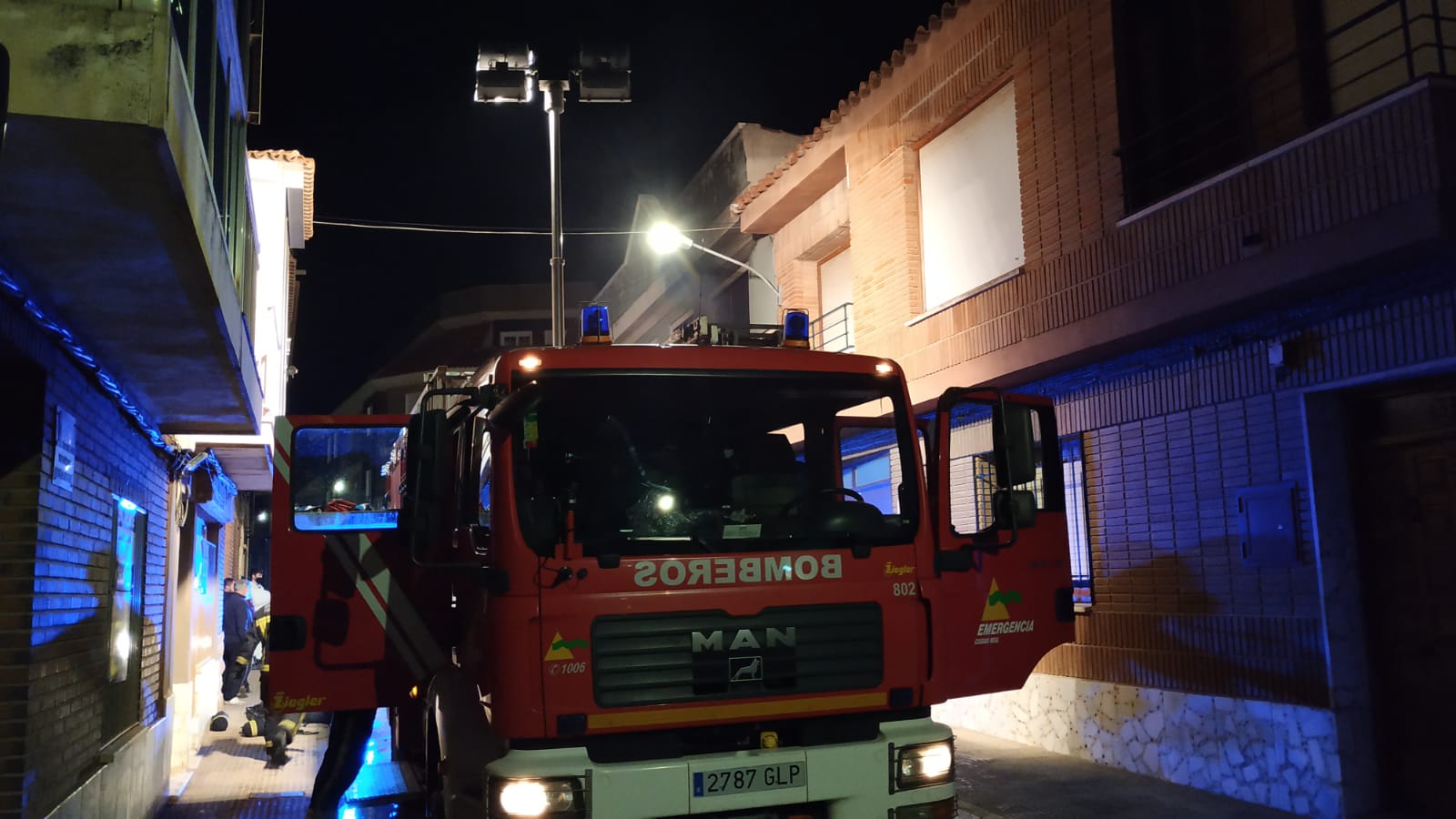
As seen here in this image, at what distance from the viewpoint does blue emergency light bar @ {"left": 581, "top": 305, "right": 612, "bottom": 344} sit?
596cm

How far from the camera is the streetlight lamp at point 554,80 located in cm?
1241

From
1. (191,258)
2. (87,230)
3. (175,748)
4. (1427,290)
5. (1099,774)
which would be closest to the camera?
(87,230)

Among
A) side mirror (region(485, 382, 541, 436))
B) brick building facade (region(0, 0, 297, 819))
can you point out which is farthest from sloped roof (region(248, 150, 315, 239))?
side mirror (region(485, 382, 541, 436))

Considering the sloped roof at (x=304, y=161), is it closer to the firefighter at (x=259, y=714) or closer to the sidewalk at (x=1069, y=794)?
the firefighter at (x=259, y=714)

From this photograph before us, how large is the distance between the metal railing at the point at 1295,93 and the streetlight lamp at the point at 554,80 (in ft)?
18.3

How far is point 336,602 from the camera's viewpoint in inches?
240

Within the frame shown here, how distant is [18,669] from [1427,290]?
8.40m

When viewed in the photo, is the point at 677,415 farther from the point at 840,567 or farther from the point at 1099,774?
the point at 1099,774

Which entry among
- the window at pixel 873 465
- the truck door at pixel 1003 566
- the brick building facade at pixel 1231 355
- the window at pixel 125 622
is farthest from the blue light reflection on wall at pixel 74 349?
the brick building facade at pixel 1231 355

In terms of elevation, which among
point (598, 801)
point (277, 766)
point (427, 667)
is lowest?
point (277, 766)

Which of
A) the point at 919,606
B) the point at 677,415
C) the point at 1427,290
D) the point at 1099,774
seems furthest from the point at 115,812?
the point at 1427,290

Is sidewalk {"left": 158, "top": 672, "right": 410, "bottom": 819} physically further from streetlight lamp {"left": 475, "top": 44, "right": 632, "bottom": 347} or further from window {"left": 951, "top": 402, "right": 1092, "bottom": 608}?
window {"left": 951, "top": 402, "right": 1092, "bottom": 608}

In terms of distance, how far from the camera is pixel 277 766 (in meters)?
11.4

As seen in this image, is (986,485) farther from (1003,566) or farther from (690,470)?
(690,470)
